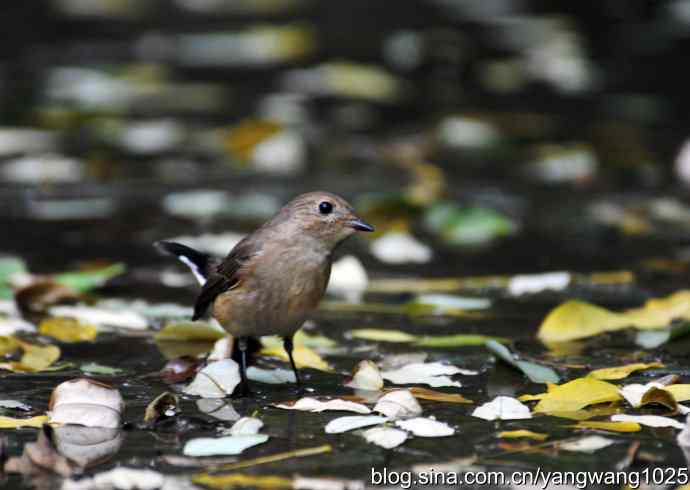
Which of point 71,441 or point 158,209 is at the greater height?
point 158,209

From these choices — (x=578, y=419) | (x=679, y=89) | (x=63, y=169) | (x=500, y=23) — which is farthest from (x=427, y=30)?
(x=578, y=419)

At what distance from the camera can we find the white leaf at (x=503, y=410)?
4602 mm

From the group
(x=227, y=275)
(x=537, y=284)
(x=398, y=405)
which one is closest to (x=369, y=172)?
(x=537, y=284)

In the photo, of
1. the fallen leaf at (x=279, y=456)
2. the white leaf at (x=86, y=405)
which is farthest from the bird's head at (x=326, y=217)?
the fallen leaf at (x=279, y=456)

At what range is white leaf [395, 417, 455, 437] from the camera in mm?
4383

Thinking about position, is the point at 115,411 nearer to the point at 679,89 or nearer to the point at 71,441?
the point at 71,441

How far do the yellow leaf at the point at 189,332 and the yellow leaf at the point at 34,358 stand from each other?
1.69 feet

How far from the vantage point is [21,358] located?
18.0ft

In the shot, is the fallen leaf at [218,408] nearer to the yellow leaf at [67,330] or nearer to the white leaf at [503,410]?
the white leaf at [503,410]

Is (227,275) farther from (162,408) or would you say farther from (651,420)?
(651,420)

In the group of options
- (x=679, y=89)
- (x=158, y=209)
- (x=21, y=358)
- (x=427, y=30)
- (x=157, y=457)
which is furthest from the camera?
(x=427, y=30)

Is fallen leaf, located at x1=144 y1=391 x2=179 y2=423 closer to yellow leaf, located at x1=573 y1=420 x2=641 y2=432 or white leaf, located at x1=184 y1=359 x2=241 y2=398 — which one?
white leaf, located at x1=184 y1=359 x2=241 y2=398

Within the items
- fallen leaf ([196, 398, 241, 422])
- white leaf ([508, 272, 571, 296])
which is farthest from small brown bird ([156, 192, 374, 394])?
white leaf ([508, 272, 571, 296])

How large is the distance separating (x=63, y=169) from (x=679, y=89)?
524 centimetres
